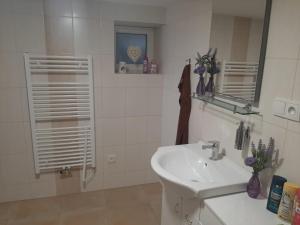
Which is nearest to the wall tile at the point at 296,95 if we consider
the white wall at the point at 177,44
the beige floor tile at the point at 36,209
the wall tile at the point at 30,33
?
the white wall at the point at 177,44

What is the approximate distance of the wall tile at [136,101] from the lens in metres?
2.50

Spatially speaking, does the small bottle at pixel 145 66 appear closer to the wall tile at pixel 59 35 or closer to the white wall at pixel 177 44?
the white wall at pixel 177 44

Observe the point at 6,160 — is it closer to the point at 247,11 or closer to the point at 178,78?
the point at 178,78

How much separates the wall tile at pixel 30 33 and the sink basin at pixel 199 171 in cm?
151

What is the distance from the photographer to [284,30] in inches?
42.8

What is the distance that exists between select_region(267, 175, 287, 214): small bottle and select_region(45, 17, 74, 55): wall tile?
201 centimetres

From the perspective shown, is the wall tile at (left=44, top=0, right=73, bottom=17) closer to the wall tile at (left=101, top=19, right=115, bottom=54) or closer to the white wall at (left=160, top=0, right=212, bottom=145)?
the wall tile at (left=101, top=19, right=115, bottom=54)

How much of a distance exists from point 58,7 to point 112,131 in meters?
1.34

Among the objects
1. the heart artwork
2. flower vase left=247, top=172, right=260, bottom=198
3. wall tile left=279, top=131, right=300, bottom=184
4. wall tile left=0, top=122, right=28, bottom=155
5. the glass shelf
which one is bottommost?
wall tile left=0, top=122, right=28, bottom=155

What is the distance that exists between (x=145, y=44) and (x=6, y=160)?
1942 mm

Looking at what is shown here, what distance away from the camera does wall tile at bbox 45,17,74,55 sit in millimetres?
2121

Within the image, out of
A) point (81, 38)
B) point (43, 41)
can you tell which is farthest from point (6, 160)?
point (81, 38)

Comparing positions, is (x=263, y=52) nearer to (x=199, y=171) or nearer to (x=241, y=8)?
(x=241, y=8)

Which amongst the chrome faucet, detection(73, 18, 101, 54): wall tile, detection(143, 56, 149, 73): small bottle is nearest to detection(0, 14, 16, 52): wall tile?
detection(73, 18, 101, 54): wall tile
